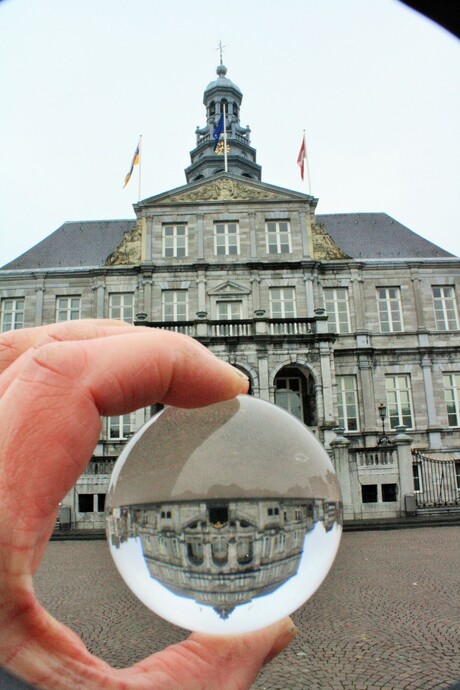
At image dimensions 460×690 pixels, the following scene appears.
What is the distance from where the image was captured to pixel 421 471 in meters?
24.1

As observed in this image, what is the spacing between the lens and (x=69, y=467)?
1.05m

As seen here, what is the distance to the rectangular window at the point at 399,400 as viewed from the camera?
30766mm

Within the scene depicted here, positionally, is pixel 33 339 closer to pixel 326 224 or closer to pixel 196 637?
pixel 196 637

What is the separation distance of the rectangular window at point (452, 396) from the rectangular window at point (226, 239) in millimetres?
14042

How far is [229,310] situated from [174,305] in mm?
3108

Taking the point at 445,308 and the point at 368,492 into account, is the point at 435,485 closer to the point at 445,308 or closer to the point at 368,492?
the point at 368,492

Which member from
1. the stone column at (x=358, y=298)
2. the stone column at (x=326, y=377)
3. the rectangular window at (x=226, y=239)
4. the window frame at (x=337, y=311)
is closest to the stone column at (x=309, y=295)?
the window frame at (x=337, y=311)

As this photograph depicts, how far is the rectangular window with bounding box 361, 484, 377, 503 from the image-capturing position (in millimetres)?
20328

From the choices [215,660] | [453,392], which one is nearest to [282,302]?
[453,392]

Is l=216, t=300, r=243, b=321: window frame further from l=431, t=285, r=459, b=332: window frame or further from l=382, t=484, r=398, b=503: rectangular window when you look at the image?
l=382, t=484, r=398, b=503: rectangular window

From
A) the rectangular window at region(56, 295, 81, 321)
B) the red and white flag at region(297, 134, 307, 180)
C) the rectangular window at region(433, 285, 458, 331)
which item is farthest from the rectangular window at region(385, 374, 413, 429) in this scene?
the rectangular window at region(56, 295, 81, 321)

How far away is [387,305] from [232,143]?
31.1 meters

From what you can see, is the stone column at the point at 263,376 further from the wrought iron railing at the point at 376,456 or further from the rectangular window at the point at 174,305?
the wrought iron railing at the point at 376,456

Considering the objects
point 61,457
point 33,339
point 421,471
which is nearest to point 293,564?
point 61,457
